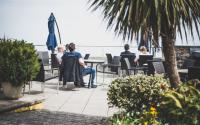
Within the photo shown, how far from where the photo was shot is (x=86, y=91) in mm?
9711

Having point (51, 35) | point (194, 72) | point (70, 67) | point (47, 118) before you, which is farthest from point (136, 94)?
point (51, 35)

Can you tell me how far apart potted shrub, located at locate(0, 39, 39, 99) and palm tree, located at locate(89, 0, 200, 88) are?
2.74 meters

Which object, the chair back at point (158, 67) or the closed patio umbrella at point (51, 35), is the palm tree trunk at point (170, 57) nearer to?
the chair back at point (158, 67)

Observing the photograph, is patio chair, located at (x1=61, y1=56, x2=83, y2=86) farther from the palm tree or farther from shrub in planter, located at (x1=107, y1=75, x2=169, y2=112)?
the palm tree

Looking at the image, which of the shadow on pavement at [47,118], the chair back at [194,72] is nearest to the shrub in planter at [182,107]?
the shadow on pavement at [47,118]

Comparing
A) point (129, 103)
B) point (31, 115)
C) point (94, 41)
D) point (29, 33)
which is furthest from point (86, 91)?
point (29, 33)

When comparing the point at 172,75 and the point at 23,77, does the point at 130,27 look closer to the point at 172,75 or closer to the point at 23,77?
the point at 172,75

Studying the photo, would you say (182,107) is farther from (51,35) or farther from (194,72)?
(51,35)

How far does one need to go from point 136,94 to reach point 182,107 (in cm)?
124

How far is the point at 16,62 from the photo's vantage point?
7207 millimetres

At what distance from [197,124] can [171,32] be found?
1275 mm

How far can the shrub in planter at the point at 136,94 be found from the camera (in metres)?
5.31

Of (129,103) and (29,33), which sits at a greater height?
(29,33)

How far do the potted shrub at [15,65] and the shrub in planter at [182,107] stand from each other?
3.62m
